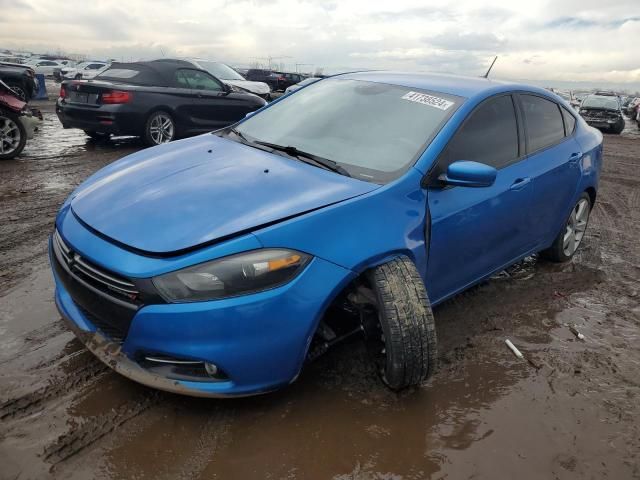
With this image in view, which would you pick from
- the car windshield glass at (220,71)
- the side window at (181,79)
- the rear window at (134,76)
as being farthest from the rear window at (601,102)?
the rear window at (134,76)

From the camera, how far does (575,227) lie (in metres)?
4.74

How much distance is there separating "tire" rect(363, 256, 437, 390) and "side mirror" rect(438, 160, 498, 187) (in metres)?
0.56

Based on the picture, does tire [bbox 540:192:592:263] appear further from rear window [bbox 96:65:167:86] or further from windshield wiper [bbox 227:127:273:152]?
rear window [bbox 96:65:167:86]

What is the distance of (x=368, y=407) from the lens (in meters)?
2.58

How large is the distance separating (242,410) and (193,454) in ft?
1.10

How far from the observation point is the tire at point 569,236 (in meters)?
4.54

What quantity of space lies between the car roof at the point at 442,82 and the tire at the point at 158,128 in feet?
18.2

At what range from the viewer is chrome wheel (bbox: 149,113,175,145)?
8.84m

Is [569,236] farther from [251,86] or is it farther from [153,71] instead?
[251,86]

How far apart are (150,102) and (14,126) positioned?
2037 millimetres

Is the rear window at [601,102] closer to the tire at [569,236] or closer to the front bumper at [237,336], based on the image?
the tire at [569,236]

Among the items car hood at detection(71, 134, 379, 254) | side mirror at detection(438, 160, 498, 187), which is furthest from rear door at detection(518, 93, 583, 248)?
car hood at detection(71, 134, 379, 254)

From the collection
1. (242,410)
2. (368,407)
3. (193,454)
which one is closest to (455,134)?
(368,407)

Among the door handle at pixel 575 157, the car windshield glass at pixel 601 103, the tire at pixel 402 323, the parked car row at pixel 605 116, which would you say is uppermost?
the door handle at pixel 575 157
